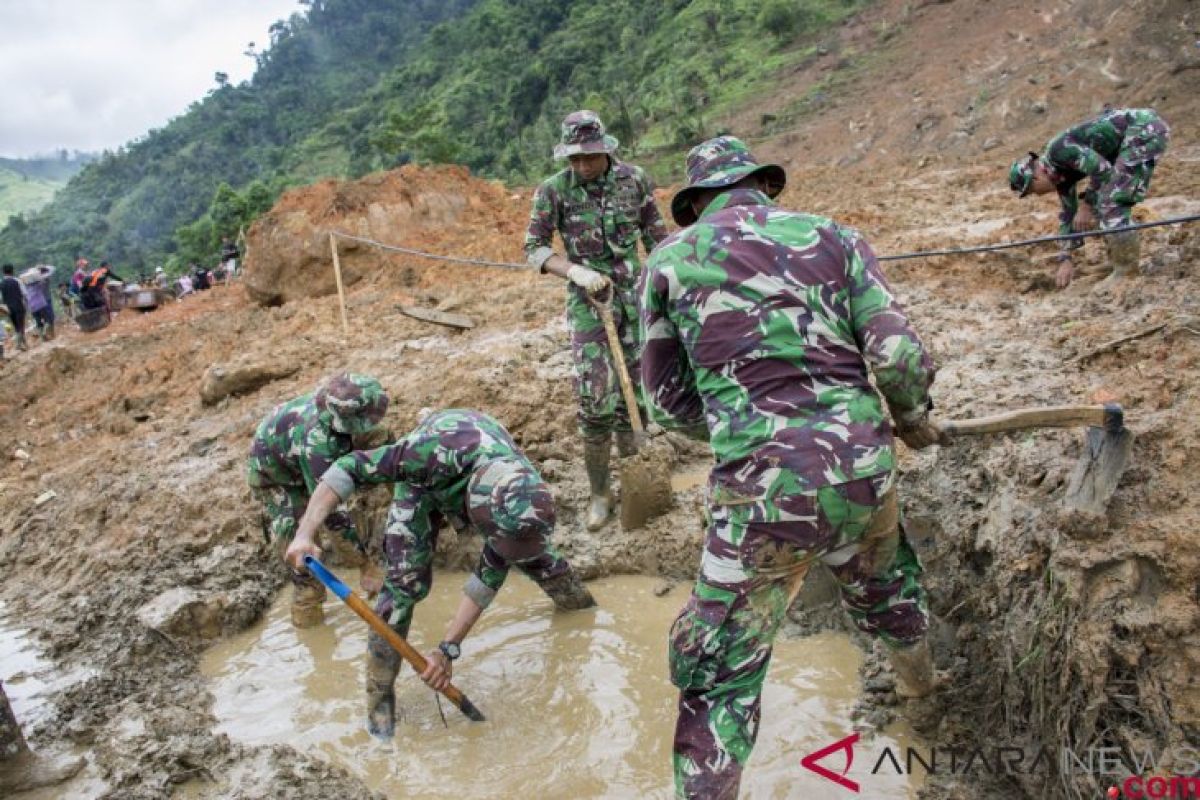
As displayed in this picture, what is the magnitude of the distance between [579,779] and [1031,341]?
3.38 metres

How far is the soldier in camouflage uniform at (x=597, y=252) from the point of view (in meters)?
4.54

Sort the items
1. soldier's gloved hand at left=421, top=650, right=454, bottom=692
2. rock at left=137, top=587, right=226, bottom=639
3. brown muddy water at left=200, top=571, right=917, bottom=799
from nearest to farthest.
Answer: brown muddy water at left=200, top=571, right=917, bottom=799
soldier's gloved hand at left=421, top=650, right=454, bottom=692
rock at left=137, top=587, right=226, bottom=639

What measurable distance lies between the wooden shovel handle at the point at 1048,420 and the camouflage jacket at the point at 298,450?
9.26ft

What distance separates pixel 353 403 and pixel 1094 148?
15.2ft

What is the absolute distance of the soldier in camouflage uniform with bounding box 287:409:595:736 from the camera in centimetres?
340

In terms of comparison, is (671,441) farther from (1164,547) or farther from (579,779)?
(1164,547)

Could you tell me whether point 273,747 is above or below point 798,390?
below

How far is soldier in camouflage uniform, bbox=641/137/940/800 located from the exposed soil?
2.52 ft

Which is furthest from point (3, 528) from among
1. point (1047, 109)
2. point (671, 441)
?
point (1047, 109)

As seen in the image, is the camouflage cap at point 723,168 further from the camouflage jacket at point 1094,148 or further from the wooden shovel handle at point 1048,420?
the camouflage jacket at point 1094,148

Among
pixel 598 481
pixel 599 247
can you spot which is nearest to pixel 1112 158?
pixel 599 247

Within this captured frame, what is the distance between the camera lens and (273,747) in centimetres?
342

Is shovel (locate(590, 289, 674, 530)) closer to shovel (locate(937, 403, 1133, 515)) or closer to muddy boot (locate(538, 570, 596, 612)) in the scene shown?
muddy boot (locate(538, 570, 596, 612))

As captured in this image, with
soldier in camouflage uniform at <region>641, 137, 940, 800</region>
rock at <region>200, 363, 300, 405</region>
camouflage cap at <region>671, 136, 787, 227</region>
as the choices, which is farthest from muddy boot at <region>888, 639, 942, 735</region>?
rock at <region>200, 363, 300, 405</region>
